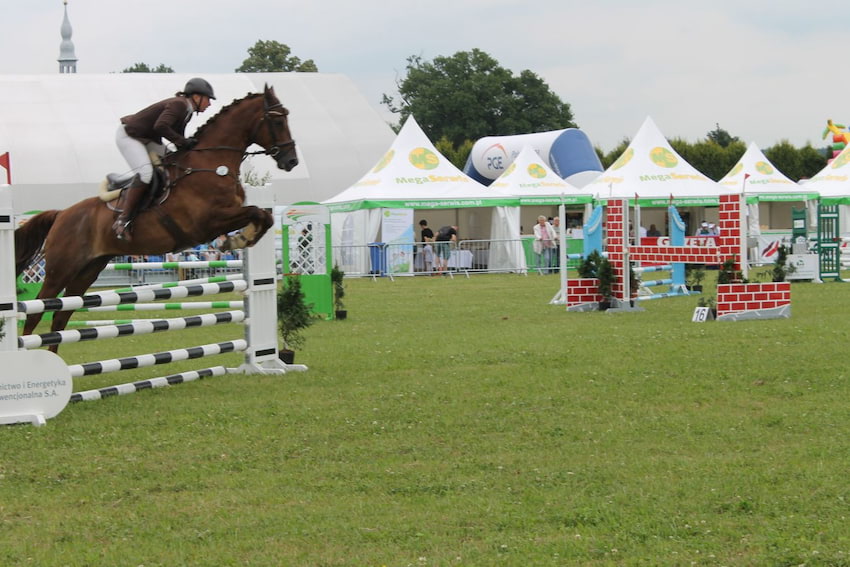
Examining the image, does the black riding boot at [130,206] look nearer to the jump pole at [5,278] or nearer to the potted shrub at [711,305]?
the jump pole at [5,278]

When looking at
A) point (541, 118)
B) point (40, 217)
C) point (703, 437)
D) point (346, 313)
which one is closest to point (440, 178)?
point (346, 313)

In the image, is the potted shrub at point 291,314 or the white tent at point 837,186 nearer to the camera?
the potted shrub at point 291,314

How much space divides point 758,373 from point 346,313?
7863mm

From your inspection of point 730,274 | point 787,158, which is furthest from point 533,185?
point 787,158

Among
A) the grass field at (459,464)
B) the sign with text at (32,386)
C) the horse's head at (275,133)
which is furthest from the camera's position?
the horse's head at (275,133)

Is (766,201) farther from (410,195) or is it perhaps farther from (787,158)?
(787,158)

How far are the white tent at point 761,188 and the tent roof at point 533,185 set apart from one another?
13.8ft

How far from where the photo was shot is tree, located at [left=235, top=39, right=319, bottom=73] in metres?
77.8

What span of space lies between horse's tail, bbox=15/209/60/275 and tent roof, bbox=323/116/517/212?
59.9 feet

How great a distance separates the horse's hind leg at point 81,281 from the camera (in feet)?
29.3

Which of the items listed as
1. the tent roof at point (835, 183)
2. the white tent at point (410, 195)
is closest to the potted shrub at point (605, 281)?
the white tent at point (410, 195)

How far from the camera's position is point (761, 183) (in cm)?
3186

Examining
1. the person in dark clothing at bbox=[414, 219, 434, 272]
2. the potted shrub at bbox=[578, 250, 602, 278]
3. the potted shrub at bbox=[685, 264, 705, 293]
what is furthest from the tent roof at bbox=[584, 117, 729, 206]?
the potted shrub at bbox=[578, 250, 602, 278]

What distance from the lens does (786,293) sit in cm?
1355
